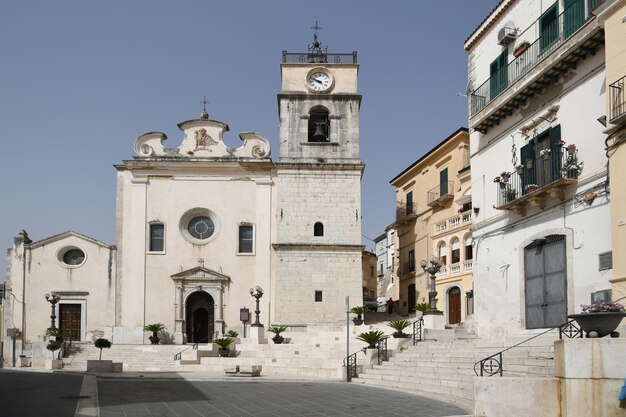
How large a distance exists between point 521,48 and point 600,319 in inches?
425

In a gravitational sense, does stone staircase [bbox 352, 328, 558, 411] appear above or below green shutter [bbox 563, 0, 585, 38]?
below

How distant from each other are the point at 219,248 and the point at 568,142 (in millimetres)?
24589

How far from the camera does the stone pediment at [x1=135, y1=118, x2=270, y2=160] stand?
4100 centimetres

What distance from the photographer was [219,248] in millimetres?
40438

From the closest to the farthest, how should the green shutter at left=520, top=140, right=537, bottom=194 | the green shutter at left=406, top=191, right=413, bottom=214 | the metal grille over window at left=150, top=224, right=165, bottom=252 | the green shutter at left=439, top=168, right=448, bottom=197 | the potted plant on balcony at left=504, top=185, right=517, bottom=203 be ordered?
the green shutter at left=520, top=140, right=537, bottom=194 < the potted plant on balcony at left=504, top=185, right=517, bottom=203 < the metal grille over window at left=150, top=224, right=165, bottom=252 < the green shutter at left=439, top=168, right=448, bottom=197 < the green shutter at left=406, top=191, right=413, bottom=214

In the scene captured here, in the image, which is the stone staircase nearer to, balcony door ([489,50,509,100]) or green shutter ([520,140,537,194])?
green shutter ([520,140,537,194])

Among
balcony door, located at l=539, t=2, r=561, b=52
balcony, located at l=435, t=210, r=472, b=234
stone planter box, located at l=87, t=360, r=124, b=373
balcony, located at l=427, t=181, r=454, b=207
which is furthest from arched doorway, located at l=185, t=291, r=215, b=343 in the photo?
balcony door, located at l=539, t=2, r=561, b=52

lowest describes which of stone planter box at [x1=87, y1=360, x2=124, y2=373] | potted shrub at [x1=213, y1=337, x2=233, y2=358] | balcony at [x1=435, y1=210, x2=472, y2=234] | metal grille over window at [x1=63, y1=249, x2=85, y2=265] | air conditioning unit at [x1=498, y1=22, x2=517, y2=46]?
stone planter box at [x1=87, y1=360, x2=124, y2=373]

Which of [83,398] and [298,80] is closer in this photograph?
[83,398]

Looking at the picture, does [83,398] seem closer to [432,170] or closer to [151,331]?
[151,331]

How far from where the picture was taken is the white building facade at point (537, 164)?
1775 cm

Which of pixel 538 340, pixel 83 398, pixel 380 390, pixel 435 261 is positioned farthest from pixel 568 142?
pixel 83 398

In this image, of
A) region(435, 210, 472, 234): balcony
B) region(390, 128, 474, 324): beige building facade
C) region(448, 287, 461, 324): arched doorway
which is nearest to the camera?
region(435, 210, 472, 234): balcony

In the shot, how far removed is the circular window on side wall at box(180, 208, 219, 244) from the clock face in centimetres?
864
